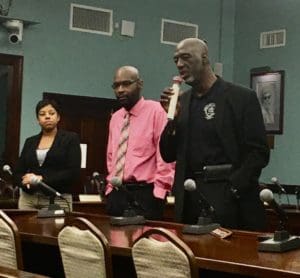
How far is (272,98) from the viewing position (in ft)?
30.4

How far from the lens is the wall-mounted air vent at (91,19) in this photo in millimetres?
8602

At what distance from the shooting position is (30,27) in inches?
325

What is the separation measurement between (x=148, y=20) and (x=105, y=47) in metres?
0.75

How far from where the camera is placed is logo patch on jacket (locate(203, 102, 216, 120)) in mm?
3502

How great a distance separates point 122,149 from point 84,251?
5.27 ft

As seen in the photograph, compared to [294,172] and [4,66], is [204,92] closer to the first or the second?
[4,66]

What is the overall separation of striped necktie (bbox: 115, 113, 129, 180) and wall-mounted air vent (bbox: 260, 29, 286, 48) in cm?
Answer: 544

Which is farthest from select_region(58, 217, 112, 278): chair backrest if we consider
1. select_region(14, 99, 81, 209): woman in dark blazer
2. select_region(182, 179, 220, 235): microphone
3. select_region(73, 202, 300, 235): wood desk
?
select_region(73, 202, 300, 235): wood desk

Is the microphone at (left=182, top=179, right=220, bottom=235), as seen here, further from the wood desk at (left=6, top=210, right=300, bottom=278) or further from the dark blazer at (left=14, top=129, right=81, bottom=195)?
the dark blazer at (left=14, top=129, right=81, bottom=195)

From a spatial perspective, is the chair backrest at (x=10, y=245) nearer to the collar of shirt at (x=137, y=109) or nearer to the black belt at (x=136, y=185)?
the black belt at (x=136, y=185)

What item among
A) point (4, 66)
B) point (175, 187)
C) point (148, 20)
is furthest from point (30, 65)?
point (175, 187)

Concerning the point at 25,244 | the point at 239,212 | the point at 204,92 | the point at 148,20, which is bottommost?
the point at 25,244

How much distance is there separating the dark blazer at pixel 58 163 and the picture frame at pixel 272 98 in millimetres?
4703

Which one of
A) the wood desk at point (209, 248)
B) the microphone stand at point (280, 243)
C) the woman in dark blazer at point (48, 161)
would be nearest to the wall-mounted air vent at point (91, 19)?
the woman in dark blazer at point (48, 161)
